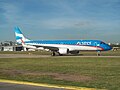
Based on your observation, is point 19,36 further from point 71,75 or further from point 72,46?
point 71,75

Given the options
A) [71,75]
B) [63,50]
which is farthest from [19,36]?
[71,75]

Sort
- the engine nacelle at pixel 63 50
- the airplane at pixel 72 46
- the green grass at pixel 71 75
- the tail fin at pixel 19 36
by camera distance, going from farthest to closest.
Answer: the tail fin at pixel 19 36, the engine nacelle at pixel 63 50, the airplane at pixel 72 46, the green grass at pixel 71 75

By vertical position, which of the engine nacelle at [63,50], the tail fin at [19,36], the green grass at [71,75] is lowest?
the green grass at [71,75]

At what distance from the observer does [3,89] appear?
1145 cm

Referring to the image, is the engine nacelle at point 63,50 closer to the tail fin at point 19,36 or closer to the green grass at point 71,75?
the tail fin at point 19,36

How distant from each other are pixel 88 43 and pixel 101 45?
238 cm

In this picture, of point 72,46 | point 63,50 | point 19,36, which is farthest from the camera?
point 19,36

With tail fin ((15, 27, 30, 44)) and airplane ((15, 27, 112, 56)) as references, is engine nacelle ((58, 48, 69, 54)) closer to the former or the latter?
airplane ((15, 27, 112, 56))

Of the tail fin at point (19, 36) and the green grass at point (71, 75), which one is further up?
the tail fin at point (19, 36)

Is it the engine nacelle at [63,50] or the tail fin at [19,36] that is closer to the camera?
the engine nacelle at [63,50]

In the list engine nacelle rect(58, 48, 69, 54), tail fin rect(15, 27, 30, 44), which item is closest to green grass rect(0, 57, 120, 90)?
engine nacelle rect(58, 48, 69, 54)

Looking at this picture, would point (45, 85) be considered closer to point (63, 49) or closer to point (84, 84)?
point (84, 84)

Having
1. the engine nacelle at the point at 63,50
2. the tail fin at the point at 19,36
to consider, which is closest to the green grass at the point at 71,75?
the engine nacelle at the point at 63,50

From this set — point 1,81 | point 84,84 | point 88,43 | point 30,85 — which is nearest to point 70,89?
point 84,84
